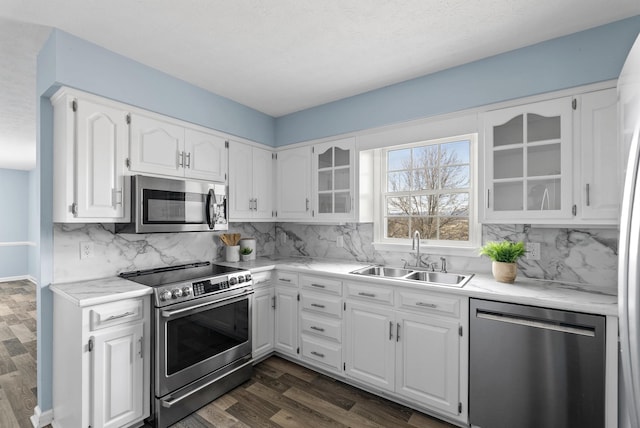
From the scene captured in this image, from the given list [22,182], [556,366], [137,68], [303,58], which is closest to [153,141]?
[137,68]

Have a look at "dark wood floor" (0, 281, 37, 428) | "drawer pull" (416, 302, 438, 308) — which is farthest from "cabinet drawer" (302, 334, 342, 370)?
Answer: "dark wood floor" (0, 281, 37, 428)

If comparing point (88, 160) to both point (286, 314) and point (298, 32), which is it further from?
point (286, 314)

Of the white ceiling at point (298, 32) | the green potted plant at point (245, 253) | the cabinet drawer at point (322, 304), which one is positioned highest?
the white ceiling at point (298, 32)

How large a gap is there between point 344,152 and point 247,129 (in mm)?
1086

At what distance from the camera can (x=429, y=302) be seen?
2166 mm

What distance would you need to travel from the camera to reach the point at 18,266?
6734 mm

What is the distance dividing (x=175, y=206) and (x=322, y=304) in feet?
4.83

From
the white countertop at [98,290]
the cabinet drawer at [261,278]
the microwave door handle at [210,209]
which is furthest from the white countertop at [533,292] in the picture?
the white countertop at [98,290]

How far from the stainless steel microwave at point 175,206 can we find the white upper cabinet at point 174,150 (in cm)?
14

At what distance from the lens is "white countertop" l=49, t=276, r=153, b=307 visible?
1844 millimetres

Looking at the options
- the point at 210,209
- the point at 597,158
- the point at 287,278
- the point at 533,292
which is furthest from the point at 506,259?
the point at 210,209

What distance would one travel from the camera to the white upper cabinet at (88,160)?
6.70 ft

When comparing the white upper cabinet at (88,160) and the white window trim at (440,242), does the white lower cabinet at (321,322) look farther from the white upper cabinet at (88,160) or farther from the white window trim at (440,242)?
the white upper cabinet at (88,160)

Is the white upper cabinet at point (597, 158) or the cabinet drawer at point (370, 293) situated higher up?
the white upper cabinet at point (597, 158)
